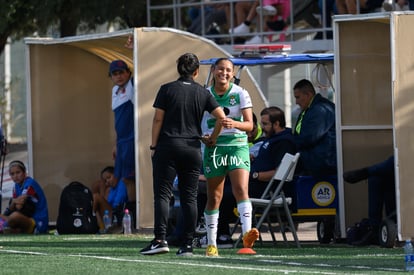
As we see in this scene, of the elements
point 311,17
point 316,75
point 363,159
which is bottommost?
point 363,159

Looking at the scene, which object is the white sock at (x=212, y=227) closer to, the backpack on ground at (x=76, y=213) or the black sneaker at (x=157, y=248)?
the black sneaker at (x=157, y=248)

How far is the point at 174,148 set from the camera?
1165cm

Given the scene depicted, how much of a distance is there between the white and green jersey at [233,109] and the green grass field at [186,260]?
1053 mm

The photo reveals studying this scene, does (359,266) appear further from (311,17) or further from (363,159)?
(311,17)

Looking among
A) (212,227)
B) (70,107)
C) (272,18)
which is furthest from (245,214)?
(272,18)

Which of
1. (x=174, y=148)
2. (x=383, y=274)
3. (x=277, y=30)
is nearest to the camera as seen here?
(x=383, y=274)

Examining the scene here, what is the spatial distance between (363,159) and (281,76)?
13.4 metres

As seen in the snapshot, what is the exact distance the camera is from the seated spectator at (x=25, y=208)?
55.3ft

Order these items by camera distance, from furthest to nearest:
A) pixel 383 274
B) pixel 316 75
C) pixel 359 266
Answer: pixel 316 75 → pixel 359 266 → pixel 383 274

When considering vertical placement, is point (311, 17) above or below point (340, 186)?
above

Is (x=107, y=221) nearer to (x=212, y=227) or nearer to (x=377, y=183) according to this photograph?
(x=377, y=183)

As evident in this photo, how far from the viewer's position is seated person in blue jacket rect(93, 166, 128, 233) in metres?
16.5

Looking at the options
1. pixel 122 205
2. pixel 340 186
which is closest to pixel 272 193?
pixel 340 186

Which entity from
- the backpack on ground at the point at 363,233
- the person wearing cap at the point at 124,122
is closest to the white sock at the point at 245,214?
the backpack on ground at the point at 363,233
